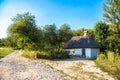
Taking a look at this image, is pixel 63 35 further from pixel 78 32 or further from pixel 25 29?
pixel 78 32

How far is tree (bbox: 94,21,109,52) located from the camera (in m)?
45.9

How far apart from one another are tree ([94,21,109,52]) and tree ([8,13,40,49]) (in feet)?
49.4

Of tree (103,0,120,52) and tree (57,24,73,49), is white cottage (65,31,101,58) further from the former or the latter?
tree (103,0,120,52)

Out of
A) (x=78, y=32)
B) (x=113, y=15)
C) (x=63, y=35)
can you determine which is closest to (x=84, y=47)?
(x=63, y=35)

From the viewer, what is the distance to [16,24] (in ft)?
119

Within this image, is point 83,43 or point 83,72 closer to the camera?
point 83,72

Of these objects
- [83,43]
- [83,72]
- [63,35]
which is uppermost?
[63,35]

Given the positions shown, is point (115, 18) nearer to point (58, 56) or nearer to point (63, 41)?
point (58, 56)

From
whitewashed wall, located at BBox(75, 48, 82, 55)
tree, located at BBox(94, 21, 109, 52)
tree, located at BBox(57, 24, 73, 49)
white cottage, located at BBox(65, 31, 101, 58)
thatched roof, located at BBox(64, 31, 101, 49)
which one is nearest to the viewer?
white cottage, located at BBox(65, 31, 101, 58)

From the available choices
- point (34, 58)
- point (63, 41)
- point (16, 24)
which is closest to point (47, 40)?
point (63, 41)

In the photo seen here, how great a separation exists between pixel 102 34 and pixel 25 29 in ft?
58.8

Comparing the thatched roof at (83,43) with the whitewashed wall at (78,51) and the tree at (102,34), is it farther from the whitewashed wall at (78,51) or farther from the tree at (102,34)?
the tree at (102,34)

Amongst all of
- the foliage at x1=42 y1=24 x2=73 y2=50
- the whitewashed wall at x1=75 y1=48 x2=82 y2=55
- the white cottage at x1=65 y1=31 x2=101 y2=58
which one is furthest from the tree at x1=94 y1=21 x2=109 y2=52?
the foliage at x1=42 y1=24 x2=73 y2=50

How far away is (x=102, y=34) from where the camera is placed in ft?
152
